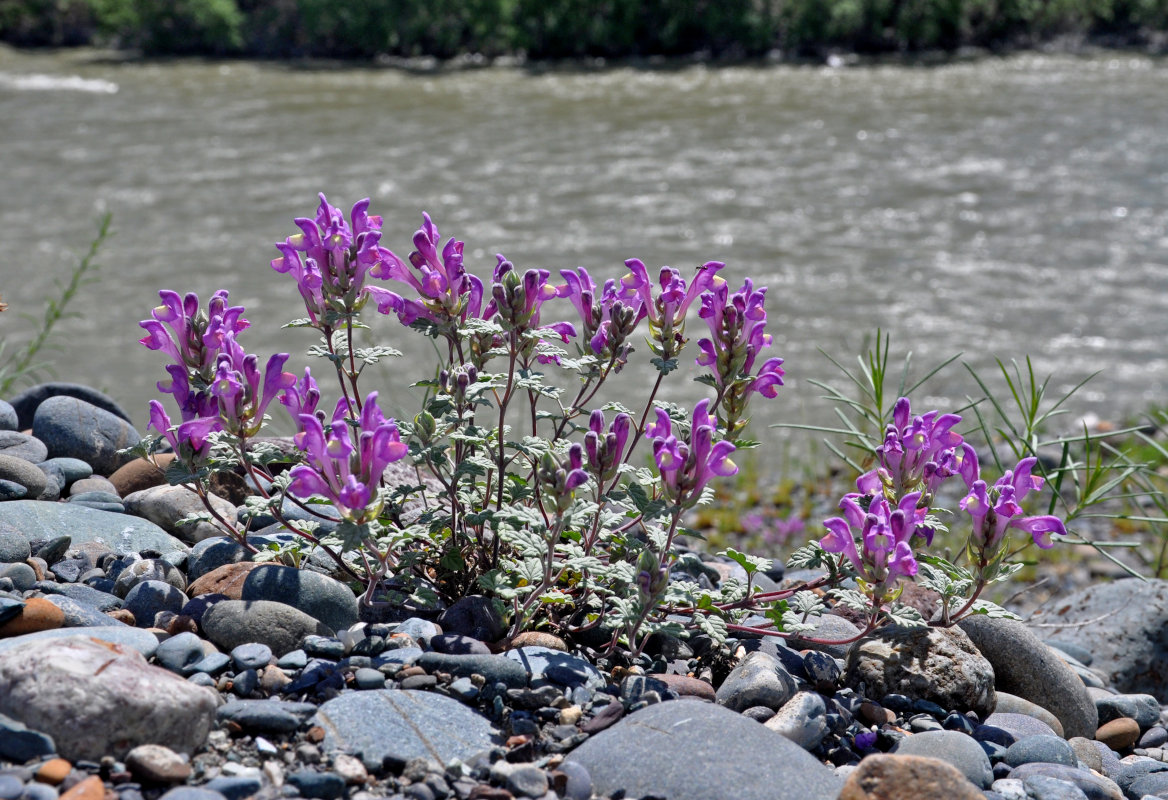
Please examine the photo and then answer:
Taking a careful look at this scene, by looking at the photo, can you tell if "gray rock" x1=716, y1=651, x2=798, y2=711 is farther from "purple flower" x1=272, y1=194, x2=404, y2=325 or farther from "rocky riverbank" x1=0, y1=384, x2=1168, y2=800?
"purple flower" x1=272, y1=194, x2=404, y2=325

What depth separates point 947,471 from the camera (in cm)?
282

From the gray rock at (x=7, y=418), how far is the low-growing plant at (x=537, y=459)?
149 centimetres

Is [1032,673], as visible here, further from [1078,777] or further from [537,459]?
[537,459]

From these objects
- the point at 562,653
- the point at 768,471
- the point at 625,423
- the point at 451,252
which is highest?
the point at 451,252

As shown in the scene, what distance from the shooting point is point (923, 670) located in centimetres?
294

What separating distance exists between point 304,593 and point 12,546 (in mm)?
867

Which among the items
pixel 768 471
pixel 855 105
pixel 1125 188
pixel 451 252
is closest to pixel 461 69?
pixel 855 105

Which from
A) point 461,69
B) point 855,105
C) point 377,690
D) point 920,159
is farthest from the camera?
point 461,69

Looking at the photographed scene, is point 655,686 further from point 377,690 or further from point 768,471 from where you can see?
point 768,471

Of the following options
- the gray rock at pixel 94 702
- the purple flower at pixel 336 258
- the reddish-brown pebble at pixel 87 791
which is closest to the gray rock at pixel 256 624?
the gray rock at pixel 94 702

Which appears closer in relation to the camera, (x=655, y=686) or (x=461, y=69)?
(x=655, y=686)

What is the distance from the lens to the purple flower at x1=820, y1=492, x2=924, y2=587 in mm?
2588

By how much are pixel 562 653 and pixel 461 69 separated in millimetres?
17244

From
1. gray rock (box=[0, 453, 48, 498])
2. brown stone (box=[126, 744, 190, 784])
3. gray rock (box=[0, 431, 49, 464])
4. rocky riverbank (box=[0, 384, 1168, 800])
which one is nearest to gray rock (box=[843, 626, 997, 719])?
rocky riverbank (box=[0, 384, 1168, 800])
